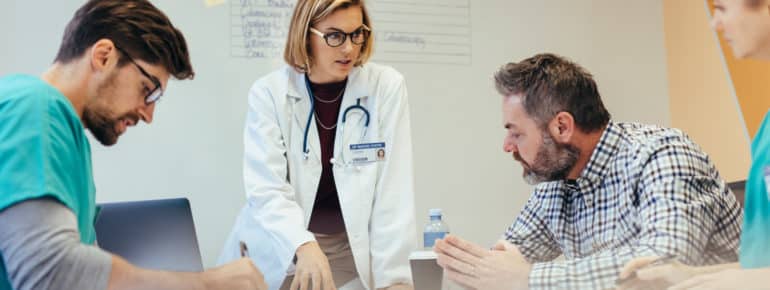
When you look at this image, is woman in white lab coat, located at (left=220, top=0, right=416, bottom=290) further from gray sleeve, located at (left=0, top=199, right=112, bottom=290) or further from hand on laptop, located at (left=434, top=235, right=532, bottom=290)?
gray sleeve, located at (left=0, top=199, right=112, bottom=290)

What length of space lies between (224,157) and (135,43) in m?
1.71

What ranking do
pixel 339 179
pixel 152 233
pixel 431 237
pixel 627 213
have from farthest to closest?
pixel 431 237 < pixel 152 233 < pixel 339 179 < pixel 627 213

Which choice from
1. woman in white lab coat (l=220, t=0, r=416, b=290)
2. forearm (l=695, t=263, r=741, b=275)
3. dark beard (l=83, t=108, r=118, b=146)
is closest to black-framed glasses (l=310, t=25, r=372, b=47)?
woman in white lab coat (l=220, t=0, r=416, b=290)

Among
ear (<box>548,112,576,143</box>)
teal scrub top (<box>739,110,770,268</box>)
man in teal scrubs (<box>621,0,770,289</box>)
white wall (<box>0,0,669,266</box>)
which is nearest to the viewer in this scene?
man in teal scrubs (<box>621,0,770,289</box>)

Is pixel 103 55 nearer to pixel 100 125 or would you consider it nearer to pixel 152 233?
pixel 100 125

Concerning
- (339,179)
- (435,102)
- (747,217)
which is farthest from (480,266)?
(435,102)

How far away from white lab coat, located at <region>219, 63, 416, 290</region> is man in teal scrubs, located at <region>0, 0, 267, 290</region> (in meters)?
0.76

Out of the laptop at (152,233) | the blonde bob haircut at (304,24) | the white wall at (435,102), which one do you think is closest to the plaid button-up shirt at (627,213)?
the blonde bob haircut at (304,24)

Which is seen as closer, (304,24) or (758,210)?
(758,210)

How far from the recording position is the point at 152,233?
7.57ft

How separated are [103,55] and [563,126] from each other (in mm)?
978

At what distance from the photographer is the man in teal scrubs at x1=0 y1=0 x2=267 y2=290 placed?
1.01 meters

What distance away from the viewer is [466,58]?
133 inches

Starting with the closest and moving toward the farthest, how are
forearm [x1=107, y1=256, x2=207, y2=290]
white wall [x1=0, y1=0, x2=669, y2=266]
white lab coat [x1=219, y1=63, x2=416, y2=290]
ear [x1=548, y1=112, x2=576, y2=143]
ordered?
forearm [x1=107, y1=256, x2=207, y2=290] < ear [x1=548, y1=112, x2=576, y2=143] < white lab coat [x1=219, y1=63, x2=416, y2=290] < white wall [x1=0, y1=0, x2=669, y2=266]
